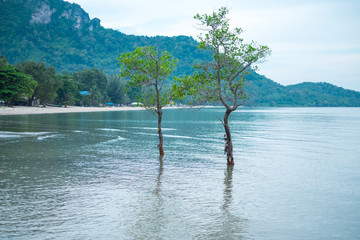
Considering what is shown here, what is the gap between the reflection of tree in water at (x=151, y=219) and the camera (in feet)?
47.4

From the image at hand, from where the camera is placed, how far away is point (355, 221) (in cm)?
1683

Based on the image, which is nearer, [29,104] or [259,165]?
[259,165]

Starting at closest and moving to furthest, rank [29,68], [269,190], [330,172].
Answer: [269,190] < [330,172] < [29,68]

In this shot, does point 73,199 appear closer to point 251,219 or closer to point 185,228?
point 185,228

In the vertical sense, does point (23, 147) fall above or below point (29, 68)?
below

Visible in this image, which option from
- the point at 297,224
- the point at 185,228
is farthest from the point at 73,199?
the point at 297,224

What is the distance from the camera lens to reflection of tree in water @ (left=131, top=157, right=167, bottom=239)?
1444cm

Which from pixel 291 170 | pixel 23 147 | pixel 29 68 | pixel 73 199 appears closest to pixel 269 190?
pixel 291 170

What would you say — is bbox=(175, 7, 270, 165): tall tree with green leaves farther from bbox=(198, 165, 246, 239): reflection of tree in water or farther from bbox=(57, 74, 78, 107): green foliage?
bbox=(57, 74, 78, 107): green foliage

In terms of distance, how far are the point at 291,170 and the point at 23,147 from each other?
98.7ft

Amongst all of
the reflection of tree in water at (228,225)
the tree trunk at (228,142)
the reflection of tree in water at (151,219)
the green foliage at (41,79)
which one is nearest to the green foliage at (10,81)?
the green foliage at (41,79)

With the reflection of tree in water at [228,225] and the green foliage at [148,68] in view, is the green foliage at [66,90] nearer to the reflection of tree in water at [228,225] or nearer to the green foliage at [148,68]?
the green foliage at [148,68]

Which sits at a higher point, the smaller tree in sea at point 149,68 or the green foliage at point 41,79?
the green foliage at point 41,79

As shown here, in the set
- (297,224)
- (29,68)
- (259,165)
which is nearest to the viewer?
(297,224)
